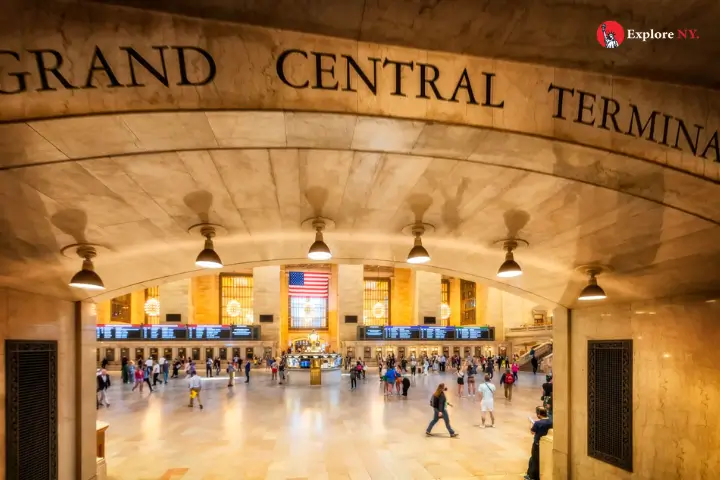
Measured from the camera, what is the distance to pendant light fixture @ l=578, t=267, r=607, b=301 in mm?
6113

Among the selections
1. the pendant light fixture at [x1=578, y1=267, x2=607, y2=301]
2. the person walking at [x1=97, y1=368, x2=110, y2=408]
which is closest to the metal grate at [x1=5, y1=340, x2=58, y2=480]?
the pendant light fixture at [x1=578, y1=267, x2=607, y2=301]

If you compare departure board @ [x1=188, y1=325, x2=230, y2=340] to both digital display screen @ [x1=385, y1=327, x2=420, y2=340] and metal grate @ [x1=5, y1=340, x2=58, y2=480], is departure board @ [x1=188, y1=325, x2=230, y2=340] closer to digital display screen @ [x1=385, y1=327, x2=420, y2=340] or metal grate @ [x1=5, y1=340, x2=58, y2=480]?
digital display screen @ [x1=385, y1=327, x2=420, y2=340]

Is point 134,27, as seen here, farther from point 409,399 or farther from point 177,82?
point 409,399

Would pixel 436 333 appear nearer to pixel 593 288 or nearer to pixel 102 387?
pixel 102 387

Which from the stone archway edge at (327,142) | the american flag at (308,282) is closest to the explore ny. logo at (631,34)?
the stone archway edge at (327,142)

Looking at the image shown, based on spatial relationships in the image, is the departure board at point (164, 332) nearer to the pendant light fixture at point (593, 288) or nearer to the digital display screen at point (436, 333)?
the digital display screen at point (436, 333)

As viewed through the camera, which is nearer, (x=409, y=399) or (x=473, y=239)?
(x=473, y=239)

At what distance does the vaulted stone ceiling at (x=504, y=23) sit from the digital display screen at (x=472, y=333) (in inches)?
1424

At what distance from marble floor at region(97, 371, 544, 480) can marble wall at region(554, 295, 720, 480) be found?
9.84 feet

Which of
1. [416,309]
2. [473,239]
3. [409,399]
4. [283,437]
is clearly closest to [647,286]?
[473,239]

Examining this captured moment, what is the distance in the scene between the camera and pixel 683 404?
5977 millimetres

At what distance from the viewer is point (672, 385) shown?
617cm

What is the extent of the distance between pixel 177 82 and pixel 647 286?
6.52 m

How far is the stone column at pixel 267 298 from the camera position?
3728 cm
